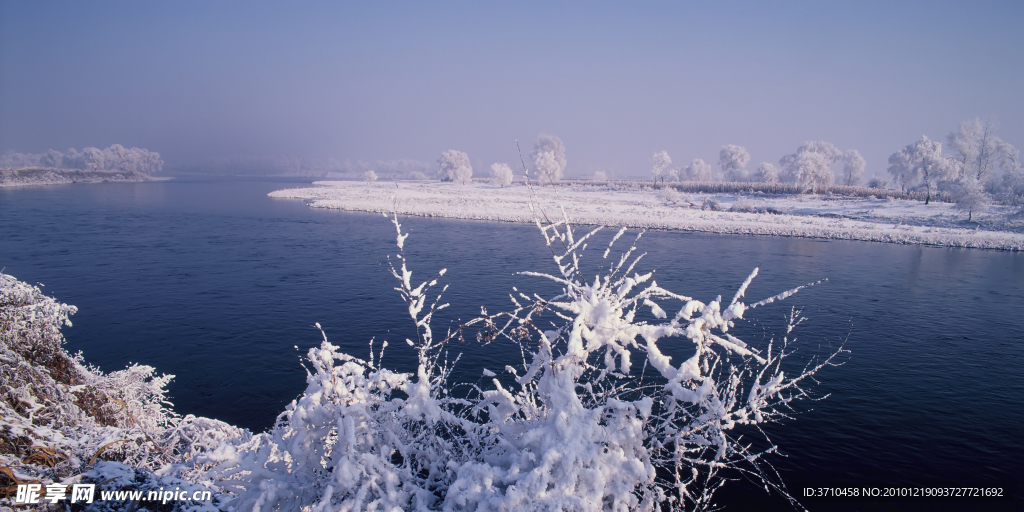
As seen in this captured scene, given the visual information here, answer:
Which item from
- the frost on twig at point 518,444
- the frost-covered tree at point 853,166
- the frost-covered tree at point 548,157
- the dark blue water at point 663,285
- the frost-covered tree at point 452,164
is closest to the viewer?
the frost on twig at point 518,444

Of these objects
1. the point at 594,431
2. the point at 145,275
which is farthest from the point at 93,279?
the point at 594,431

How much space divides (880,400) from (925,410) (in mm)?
793

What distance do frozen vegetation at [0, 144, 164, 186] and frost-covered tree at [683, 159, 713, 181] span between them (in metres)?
132

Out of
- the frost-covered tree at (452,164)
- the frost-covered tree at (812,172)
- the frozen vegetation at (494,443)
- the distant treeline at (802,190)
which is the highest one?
the frost-covered tree at (452,164)

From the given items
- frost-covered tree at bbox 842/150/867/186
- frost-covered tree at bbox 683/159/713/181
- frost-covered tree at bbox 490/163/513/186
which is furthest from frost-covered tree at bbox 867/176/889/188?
frost-covered tree at bbox 490/163/513/186

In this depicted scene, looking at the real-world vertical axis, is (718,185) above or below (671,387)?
above

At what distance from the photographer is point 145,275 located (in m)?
21.4

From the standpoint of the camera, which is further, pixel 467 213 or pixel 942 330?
pixel 467 213

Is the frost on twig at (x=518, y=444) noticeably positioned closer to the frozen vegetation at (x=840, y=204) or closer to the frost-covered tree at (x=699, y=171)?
the frozen vegetation at (x=840, y=204)

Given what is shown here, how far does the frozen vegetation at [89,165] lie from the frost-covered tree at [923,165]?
133 meters

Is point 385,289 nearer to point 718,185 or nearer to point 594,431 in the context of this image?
point 594,431

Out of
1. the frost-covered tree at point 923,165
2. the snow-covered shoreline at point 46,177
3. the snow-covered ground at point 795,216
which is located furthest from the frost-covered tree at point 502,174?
the snow-covered shoreline at point 46,177

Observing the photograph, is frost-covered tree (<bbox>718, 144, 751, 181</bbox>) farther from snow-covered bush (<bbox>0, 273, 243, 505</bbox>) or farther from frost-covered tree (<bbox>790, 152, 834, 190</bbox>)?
snow-covered bush (<bbox>0, 273, 243, 505</bbox>)

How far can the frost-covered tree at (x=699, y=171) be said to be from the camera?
12975cm
